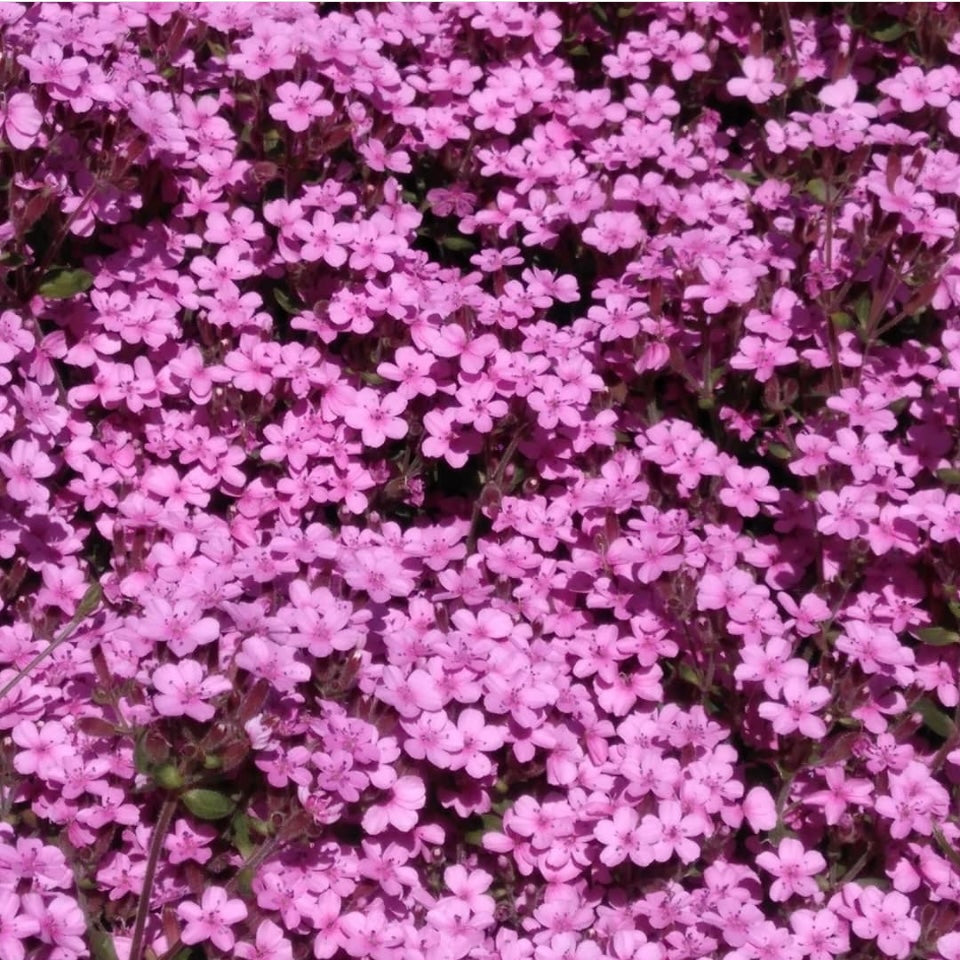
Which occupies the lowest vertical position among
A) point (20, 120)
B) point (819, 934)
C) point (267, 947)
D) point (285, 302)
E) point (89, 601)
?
point (819, 934)

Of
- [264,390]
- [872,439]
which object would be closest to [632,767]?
[872,439]

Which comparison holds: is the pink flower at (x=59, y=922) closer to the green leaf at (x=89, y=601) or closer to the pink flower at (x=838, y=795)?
the green leaf at (x=89, y=601)

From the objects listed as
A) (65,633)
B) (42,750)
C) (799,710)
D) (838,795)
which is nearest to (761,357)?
(799,710)

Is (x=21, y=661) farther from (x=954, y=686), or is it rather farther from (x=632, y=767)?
(x=954, y=686)

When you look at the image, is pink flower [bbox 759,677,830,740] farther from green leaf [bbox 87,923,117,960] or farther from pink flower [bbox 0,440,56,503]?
pink flower [bbox 0,440,56,503]

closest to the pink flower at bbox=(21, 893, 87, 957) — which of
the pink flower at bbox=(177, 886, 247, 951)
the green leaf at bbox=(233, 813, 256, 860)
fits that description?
the pink flower at bbox=(177, 886, 247, 951)

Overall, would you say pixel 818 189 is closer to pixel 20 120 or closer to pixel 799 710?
pixel 799 710
